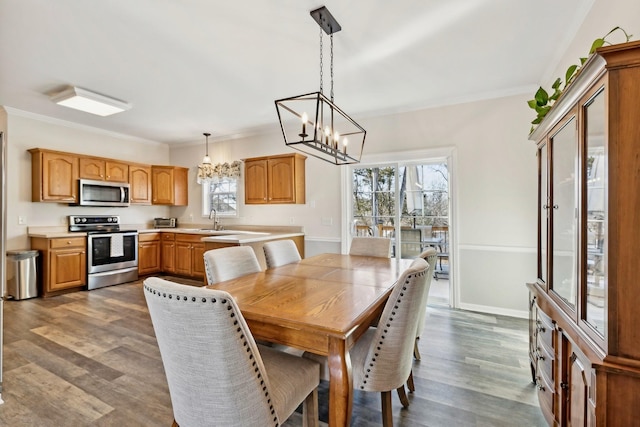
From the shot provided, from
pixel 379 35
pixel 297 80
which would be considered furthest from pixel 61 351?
pixel 379 35

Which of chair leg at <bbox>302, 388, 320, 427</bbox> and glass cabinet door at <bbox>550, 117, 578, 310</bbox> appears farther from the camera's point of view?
chair leg at <bbox>302, 388, 320, 427</bbox>

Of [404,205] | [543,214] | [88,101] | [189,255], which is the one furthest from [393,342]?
[189,255]

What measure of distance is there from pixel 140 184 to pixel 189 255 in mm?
1698

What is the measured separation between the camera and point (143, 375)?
7.18 ft

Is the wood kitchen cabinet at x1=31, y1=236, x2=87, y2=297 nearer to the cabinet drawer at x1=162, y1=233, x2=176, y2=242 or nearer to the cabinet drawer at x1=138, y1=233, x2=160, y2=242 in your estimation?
the cabinet drawer at x1=138, y1=233, x2=160, y2=242

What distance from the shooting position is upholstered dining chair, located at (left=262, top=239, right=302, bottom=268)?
2683mm

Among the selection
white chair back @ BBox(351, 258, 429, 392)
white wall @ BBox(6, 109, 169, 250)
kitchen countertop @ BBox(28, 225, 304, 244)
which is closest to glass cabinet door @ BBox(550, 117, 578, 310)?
white chair back @ BBox(351, 258, 429, 392)

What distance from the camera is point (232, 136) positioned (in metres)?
5.47

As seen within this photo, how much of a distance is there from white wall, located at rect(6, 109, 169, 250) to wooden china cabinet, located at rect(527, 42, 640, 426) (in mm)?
6180

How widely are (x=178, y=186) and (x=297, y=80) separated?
3848 mm

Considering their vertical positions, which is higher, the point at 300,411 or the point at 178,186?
the point at 178,186

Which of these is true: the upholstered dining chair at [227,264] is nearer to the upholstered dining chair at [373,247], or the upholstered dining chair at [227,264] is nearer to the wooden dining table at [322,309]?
the wooden dining table at [322,309]

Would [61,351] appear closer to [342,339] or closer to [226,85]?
[342,339]

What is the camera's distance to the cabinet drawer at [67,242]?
13.7 ft
